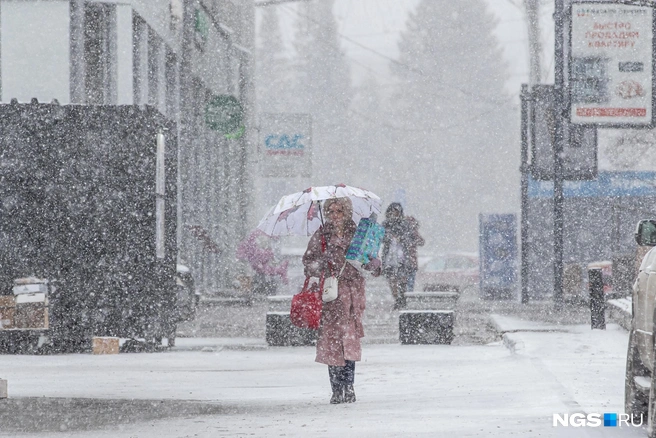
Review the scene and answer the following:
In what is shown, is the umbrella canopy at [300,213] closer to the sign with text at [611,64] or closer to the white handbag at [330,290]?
the white handbag at [330,290]

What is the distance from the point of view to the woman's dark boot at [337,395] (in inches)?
404

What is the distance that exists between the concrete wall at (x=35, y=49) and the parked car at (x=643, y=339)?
13434 mm

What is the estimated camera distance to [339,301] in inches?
415

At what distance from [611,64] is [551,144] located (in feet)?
8.90

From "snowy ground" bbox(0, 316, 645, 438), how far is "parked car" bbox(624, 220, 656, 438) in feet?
0.90

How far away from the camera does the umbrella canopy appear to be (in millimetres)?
11195

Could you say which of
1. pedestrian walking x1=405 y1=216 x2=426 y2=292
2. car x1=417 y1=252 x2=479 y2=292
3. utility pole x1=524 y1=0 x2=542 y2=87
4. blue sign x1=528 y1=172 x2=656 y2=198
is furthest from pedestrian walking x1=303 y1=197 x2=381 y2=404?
car x1=417 y1=252 x2=479 y2=292

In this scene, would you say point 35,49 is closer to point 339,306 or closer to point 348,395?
point 339,306

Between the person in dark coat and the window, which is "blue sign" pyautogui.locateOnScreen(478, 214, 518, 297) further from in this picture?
the window

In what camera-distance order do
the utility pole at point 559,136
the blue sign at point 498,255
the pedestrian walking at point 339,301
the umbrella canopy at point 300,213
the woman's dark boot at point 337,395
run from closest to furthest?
1. the woman's dark boot at point 337,395
2. the pedestrian walking at point 339,301
3. the umbrella canopy at point 300,213
4. the utility pole at point 559,136
5. the blue sign at point 498,255

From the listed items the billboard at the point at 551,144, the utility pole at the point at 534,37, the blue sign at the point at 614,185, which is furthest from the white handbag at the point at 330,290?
the utility pole at the point at 534,37

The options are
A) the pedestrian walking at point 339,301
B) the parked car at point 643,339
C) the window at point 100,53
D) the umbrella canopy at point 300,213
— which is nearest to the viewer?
the parked car at point 643,339

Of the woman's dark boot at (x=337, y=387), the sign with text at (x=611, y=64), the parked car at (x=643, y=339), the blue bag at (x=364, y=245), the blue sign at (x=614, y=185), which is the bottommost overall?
the woman's dark boot at (x=337, y=387)

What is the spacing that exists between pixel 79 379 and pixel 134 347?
3.31 m
